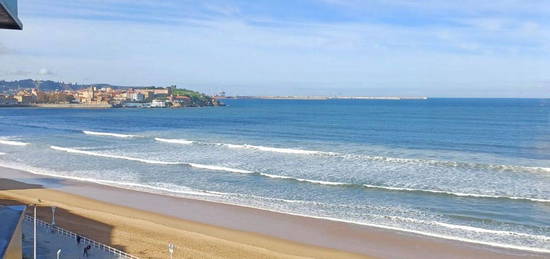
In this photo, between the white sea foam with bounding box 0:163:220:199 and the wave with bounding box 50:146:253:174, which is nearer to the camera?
the white sea foam with bounding box 0:163:220:199

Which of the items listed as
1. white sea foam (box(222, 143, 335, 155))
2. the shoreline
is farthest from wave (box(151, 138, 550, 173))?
the shoreline

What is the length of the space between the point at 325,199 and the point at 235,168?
9.80 meters

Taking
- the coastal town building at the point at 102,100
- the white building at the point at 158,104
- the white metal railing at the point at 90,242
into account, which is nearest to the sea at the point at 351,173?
the white metal railing at the point at 90,242

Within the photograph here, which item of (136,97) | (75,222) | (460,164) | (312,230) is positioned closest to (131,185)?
(75,222)

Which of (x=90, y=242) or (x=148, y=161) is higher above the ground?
(x=148, y=161)

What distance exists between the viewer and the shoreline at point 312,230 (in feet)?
60.7

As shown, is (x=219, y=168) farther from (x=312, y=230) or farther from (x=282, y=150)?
(x=312, y=230)

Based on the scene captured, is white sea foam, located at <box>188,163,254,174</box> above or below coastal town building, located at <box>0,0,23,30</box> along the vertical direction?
below

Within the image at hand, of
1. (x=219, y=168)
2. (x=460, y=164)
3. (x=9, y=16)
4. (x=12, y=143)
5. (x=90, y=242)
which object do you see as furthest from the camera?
(x=12, y=143)

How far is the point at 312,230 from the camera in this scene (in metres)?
21.2

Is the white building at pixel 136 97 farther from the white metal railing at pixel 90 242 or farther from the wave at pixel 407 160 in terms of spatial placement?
→ the white metal railing at pixel 90 242

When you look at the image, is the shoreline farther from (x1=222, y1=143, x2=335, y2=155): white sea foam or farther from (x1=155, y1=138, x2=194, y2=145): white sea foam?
(x1=155, y1=138, x2=194, y2=145): white sea foam

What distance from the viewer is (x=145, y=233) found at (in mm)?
20719

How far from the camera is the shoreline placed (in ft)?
60.7
